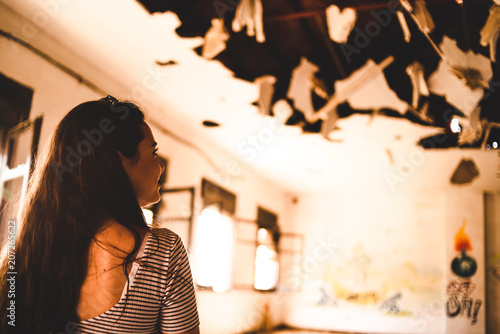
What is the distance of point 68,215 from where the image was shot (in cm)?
82

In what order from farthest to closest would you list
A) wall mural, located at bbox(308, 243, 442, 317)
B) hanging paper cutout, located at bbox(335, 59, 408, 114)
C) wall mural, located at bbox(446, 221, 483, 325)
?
wall mural, located at bbox(308, 243, 442, 317) < wall mural, located at bbox(446, 221, 483, 325) < hanging paper cutout, located at bbox(335, 59, 408, 114)

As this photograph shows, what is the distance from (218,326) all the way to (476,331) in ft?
14.1

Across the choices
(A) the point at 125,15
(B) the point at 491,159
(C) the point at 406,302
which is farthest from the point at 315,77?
(C) the point at 406,302

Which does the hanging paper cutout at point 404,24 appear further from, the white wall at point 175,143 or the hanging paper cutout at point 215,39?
the white wall at point 175,143

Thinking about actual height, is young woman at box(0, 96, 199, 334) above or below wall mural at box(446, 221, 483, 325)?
above

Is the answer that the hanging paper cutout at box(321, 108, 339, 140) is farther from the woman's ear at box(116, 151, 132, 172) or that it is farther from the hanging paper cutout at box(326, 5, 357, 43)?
the woman's ear at box(116, 151, 132, 172)

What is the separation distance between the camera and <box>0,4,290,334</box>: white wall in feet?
9.43

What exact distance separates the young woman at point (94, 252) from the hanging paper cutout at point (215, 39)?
92.8 inches

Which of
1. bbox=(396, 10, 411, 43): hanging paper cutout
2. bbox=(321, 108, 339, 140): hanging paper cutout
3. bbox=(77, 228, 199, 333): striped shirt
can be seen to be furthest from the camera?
bbox=(321, 108, 339, 140): hanging paper cutout

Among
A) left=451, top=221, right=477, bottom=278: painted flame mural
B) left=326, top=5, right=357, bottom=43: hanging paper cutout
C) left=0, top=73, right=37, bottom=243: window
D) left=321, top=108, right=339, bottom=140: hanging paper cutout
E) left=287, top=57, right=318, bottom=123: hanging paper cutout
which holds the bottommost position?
left=451, top=221, right=477, bottom=278: painted flame mural

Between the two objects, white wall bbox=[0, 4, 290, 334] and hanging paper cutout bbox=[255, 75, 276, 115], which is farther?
hanging paper cutout bbox=[255, 75, 276, 115]

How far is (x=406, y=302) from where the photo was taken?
7.54 m

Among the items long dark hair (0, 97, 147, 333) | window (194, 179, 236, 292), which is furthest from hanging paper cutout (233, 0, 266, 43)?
window (194, 179, 236, 292)

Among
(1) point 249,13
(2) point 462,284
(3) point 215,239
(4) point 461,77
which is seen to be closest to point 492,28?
(4) point 461,77
